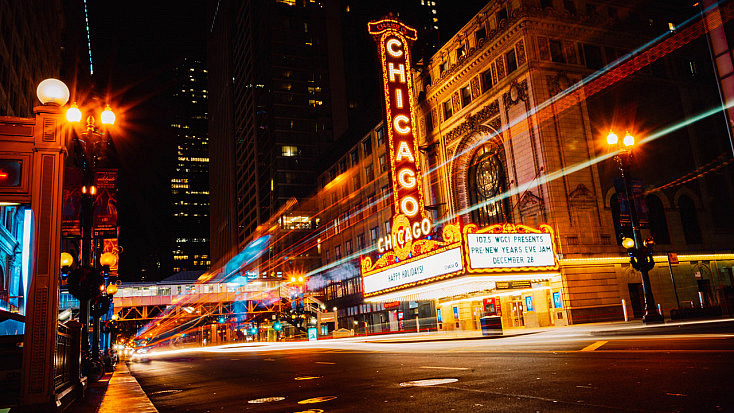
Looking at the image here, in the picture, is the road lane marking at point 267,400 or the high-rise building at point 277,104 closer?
the road lane marking at point 267,400

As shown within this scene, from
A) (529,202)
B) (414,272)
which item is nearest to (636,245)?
(529,202)

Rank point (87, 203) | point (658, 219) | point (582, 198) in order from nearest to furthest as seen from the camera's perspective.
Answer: point (87, 203) < point (582, 198) < point (658, 219)

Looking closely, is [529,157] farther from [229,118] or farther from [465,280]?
[229,118]

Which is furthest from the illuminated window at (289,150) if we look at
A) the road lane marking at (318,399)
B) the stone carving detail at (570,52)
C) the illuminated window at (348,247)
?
the road lane marking at (318,399)

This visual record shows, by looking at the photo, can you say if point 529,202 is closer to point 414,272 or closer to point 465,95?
point 414,272

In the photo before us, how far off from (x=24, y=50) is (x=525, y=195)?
3876 centimetres

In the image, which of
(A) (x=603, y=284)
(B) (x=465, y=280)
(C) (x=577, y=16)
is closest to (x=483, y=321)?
(B) (x=465, y=280)

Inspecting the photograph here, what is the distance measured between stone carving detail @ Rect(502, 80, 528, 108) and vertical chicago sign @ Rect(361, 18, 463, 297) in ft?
27.0

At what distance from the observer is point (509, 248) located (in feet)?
95.7

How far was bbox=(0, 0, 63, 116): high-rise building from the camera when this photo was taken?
3372 centimetres

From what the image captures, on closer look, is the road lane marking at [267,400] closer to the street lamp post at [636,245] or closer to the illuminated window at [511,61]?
the street lamp post at [636,245]

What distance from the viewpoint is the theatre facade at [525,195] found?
31.5m

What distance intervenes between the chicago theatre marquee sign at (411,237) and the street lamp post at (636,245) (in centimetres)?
709

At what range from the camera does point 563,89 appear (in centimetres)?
3484
